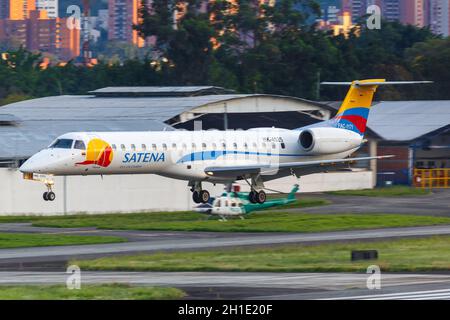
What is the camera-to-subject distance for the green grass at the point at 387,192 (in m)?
77.1

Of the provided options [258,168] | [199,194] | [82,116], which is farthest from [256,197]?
[82,116]

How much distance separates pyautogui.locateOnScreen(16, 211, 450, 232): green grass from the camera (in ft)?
180

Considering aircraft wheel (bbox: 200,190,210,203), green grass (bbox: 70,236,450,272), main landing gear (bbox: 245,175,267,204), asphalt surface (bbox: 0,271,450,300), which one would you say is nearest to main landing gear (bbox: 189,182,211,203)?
aircraft wheel (bbox: 200,190,210,203)

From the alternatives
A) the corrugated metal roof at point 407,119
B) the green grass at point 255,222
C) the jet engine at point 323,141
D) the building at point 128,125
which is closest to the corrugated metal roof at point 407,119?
the corrugated metal roof at point 407,119

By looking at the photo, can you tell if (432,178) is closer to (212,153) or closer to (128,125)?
(128,125)

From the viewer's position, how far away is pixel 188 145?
211ft

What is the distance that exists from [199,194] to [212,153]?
2.56 m

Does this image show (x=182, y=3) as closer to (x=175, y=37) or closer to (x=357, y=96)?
(x=175, y=37)

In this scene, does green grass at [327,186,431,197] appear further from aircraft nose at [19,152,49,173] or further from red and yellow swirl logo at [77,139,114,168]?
aircraft nose at [19,152,49,173]

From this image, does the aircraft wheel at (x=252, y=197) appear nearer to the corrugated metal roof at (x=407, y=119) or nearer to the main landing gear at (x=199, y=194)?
the main landing gear at (x=199, y=194)

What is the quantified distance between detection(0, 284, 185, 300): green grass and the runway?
8.63m

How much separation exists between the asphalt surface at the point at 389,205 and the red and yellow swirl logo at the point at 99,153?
12445 millimetres

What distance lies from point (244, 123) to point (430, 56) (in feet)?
190

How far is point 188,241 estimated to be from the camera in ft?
159
